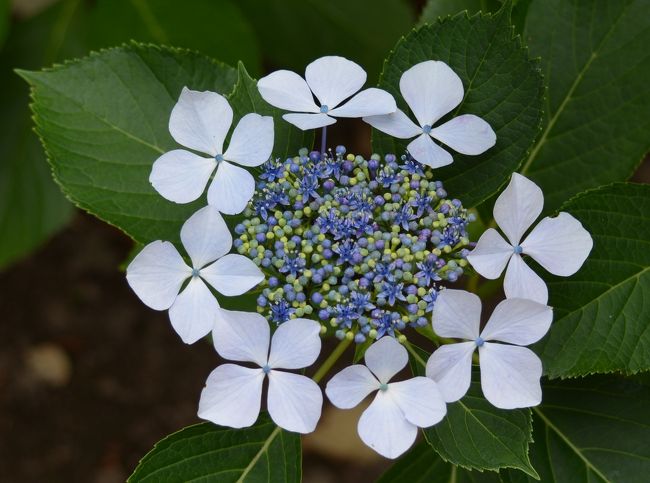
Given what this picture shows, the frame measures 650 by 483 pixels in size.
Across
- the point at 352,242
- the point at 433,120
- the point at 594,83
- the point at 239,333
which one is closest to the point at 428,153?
the point at 433,120

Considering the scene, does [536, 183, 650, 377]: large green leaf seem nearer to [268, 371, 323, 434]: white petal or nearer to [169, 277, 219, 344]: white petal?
[268, 371, 323, 434]: white petal

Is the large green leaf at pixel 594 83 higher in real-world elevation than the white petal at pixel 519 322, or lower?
higher

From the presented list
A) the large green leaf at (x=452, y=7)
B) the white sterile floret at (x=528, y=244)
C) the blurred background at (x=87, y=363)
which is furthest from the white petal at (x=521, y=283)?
the blurred background at (x=87, y=363)

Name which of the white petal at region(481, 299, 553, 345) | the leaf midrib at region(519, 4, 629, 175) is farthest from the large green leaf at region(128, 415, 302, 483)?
the leaf midrib at region(519, 4, 629, 175)

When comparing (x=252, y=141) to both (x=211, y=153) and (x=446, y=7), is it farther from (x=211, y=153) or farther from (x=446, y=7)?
(x=446, y=7)

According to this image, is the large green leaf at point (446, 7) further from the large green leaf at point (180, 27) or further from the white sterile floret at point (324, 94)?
the large green leaf at point (180, 27)
